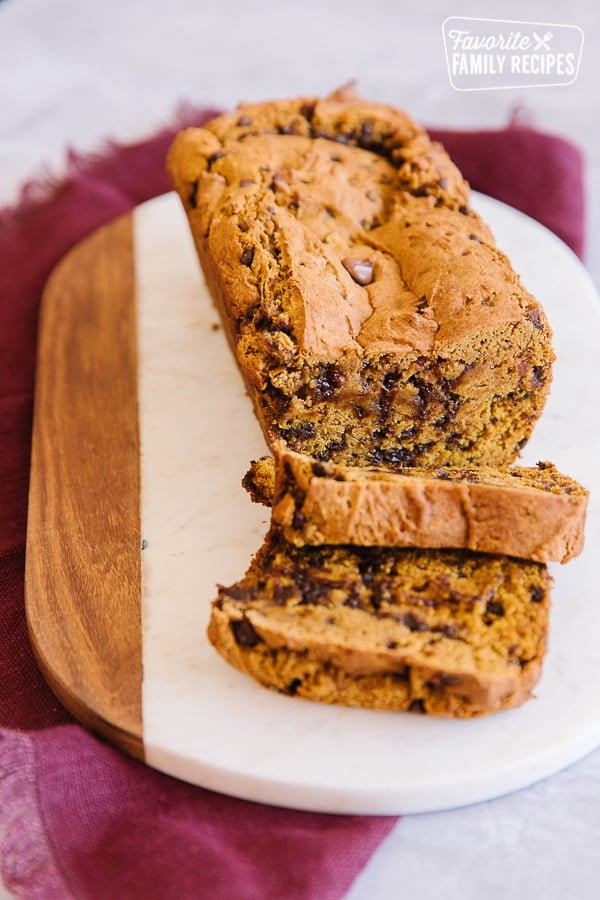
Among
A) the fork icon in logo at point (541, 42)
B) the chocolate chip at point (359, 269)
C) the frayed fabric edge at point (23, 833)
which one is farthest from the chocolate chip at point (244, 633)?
the fork icon in logo at point (541, 42)

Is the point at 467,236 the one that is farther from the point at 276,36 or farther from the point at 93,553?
the point at 276,36

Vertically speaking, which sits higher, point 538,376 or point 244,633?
point 538,376

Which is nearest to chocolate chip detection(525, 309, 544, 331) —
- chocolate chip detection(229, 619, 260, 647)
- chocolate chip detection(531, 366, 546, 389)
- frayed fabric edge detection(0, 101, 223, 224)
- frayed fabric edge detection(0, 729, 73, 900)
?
chocolate chip detection(531, 366, 546, 389)

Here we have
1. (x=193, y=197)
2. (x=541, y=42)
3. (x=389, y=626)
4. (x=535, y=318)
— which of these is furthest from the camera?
(x=541, y=42)

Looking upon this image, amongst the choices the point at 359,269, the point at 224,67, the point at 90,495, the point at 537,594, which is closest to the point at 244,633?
the point at 537,594

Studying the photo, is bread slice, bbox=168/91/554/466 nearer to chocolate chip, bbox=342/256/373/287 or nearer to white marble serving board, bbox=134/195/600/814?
chocolate chip, bbox=342/256/373/287

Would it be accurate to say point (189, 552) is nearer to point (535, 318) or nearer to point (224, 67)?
point (535, 318)

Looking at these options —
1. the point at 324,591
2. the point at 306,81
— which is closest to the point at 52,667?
the point at 324,591
